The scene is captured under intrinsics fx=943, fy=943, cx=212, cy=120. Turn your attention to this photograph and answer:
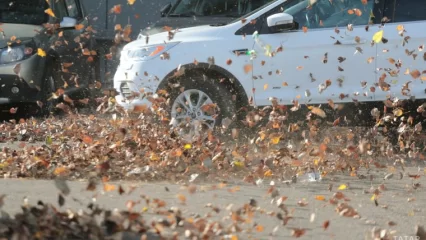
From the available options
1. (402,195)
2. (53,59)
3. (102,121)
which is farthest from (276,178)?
(53,59)

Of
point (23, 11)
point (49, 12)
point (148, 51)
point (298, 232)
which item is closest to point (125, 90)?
point (148, 51)

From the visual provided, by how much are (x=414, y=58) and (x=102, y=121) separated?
3767 millimetres

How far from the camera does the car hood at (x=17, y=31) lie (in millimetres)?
11844

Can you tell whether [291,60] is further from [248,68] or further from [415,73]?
[415,73]

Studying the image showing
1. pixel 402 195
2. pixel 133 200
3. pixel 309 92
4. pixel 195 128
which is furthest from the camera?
pixel 309 92

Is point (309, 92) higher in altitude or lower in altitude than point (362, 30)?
lower

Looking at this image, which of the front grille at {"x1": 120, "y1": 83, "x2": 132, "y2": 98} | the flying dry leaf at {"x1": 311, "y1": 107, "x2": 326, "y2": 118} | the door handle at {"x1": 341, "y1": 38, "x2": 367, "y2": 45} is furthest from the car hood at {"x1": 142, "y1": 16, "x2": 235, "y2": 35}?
the flying dry leaf at {"x1": 311, "y1": 107, "x2": 326, "y2": 118}

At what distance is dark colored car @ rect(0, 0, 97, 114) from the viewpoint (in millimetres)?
11680

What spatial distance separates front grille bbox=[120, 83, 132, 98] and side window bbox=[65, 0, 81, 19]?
352cm

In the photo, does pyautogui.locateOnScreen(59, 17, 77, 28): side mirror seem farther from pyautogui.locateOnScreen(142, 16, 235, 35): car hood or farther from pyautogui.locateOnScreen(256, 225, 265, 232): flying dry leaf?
pyautogui.locateOnScreen(256, 225, 265, 232): flying dry leaf

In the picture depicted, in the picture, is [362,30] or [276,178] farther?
[362,30]

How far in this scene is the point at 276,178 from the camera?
25.2 ft

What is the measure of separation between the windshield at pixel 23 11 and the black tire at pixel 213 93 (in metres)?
3.37

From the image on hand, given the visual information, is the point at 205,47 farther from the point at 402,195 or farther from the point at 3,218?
the point at 3,218
